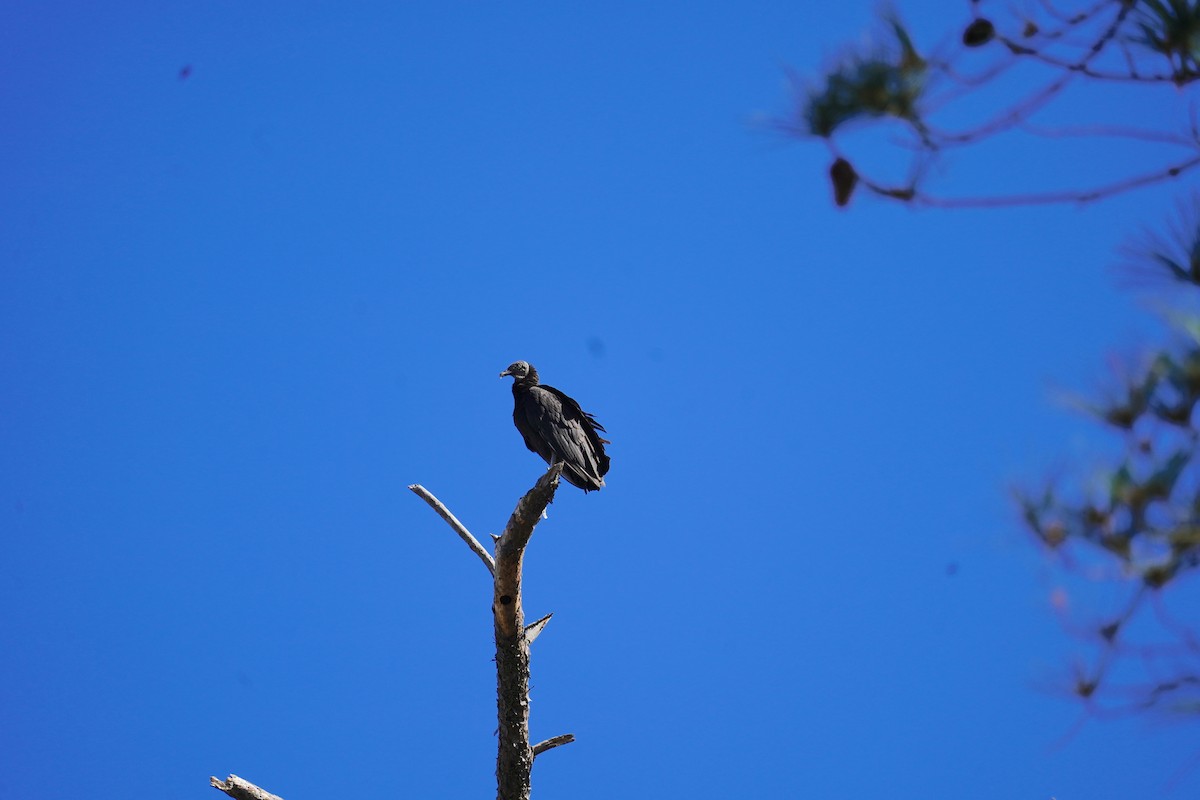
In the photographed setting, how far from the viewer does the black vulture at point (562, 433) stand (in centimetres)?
584

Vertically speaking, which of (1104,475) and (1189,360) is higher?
(1189,360)

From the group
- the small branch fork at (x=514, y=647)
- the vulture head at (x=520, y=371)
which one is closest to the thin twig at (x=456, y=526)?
the small branch fork at (x=514, y=647)

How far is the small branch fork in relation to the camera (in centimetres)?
460

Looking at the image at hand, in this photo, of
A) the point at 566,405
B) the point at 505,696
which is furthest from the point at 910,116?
the point at 566,405

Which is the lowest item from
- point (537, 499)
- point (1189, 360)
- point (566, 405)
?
point (1189, 360)

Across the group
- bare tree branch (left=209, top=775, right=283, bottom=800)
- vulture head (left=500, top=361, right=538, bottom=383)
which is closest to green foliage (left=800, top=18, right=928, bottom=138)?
bare tree branch (left=209, top=775, right=283, bottom=800)

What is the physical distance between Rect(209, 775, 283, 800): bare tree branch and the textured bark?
36.4 inches

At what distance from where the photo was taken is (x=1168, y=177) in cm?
230

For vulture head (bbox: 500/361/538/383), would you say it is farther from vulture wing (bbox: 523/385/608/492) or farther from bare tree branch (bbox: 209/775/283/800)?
bare tree branch (bbox: 209/775/283/800)

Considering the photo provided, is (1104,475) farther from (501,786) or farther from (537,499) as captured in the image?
(501,786)

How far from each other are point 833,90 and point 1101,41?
23.0 inches

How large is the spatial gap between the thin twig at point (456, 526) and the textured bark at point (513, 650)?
106 millimetres

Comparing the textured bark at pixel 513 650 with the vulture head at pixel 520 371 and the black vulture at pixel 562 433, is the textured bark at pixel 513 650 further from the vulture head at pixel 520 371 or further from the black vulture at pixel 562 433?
the vulture head at pixel 520 371

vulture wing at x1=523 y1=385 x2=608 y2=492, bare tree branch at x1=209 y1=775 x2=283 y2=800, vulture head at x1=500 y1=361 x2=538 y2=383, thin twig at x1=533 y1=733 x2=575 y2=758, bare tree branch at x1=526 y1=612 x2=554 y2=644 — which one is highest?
vulture head at x1=500 y1=361 x2=538 y2=383
